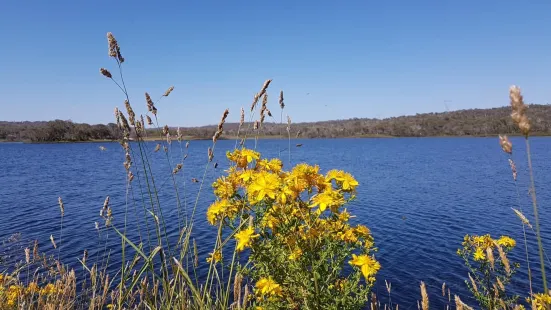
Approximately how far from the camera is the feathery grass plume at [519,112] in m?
1.30

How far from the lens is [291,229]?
8.65 ft

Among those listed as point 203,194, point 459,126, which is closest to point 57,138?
point 203,194

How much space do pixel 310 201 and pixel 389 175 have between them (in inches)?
1245

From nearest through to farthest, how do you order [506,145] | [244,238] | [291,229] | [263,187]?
[506,145] → [263,187] → [244,238] → [291,229]

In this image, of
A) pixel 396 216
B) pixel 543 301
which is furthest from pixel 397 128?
pixel 543 301

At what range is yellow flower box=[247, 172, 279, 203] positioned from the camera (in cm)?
229

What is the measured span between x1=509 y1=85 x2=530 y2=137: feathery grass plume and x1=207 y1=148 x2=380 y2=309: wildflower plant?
1179 millimetres

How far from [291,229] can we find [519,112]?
1.72 metres

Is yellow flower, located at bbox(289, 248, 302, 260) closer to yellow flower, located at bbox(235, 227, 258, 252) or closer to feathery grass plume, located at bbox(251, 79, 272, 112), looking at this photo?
yellow flower, located at bbox(235, 227, 258, 252)

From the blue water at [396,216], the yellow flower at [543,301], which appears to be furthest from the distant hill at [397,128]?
the yellow flower at [543,301]

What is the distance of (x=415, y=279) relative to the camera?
10773 millimetres

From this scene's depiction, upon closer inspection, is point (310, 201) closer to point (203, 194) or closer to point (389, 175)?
point (203, 194)

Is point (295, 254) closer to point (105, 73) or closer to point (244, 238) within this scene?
point (244, 238)

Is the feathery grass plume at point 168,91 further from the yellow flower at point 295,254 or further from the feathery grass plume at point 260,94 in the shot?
the yellow flower at point 295,254
